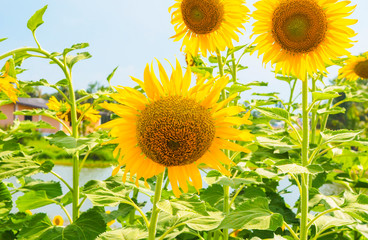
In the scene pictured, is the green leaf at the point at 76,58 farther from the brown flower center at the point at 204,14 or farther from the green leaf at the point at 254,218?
the green leaf at the point at 254,218

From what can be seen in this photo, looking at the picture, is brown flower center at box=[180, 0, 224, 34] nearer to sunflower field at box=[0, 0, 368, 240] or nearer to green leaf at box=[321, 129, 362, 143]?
sunflower field at box=[0, 0, 368, 240]

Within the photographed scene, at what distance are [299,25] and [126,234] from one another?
1.48 meters

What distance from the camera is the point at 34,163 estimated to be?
2105mm

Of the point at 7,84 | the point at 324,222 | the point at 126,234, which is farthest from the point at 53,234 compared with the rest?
the point at 324,222

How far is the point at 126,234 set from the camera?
4.76 feet

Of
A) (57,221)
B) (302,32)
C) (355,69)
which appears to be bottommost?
(57,221)

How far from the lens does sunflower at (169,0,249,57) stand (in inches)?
A: 85.8

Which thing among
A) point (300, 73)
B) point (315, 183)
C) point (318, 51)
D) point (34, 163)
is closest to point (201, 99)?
point (300, 73)

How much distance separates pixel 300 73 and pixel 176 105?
103cm

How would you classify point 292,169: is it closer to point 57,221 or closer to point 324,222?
point 324,222

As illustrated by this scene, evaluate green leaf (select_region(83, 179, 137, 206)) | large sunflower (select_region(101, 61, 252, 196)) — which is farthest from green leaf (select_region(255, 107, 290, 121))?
green leaf (select_region(83, 179, 137, 206))

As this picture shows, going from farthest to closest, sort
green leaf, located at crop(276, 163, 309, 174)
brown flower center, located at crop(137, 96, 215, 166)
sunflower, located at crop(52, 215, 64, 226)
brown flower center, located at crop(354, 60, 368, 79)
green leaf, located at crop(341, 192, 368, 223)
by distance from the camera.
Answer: brown flower center, located at crop(354, 60, 368, 79) → sunflower, located at crop(52, 215, 64, 226) → green leaf, located at crop(341, 192, 368, 223) → green leaf, located at crop(276, 163, 309, 174) → brown flower center, located at crop(137, 96, 215, 166)

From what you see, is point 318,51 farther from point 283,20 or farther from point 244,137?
point 244,137

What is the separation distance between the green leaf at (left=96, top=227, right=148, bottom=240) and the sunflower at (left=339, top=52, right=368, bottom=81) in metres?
2.75
